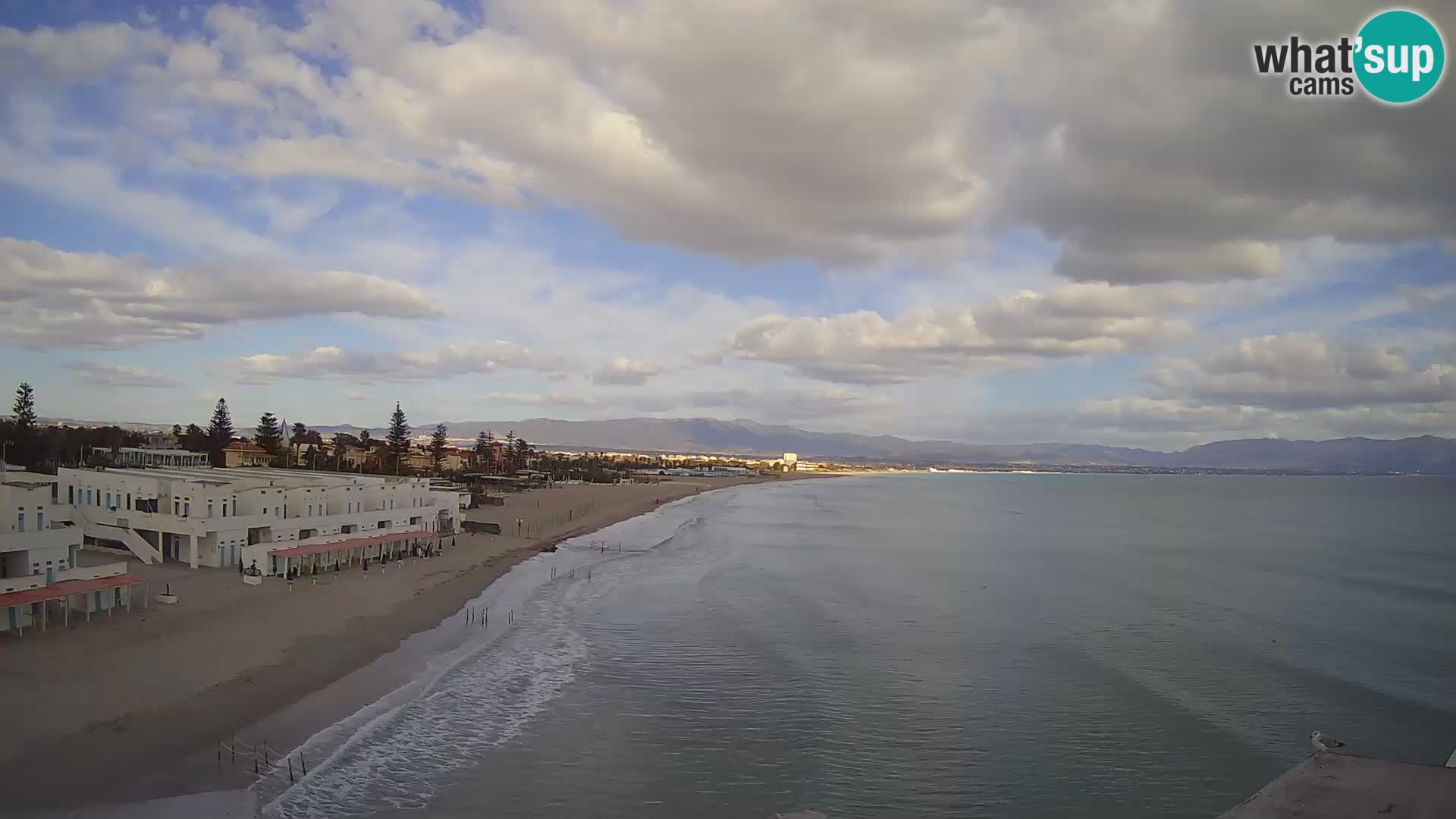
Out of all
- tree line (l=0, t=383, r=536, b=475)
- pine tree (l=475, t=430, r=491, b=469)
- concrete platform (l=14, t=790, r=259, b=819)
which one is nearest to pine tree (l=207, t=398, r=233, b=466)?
tree line (l=0, t=383, r=536, b=475)

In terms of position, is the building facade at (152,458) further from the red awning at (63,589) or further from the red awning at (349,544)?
the red awning at (63,589)

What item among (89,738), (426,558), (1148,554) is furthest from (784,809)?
(1148,554)

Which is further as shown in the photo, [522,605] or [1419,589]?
[1419,589]

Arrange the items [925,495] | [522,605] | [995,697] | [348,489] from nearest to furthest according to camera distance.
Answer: [995,697], [522,605], [348,489], [925,495]

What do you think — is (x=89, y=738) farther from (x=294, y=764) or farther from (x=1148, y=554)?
(x=1148, y=554)

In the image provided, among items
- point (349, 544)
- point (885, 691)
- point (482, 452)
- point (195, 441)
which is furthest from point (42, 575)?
point (482, 452)

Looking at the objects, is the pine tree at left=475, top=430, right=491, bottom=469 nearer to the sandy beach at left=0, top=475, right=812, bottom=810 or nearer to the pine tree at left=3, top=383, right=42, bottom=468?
the pine tree at left=3, top=383, right=42, bottom=468
